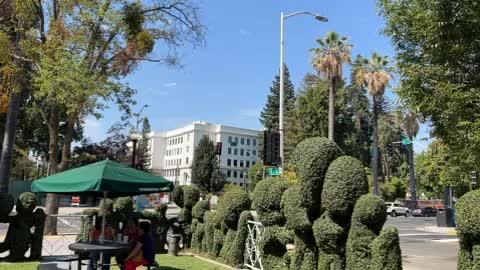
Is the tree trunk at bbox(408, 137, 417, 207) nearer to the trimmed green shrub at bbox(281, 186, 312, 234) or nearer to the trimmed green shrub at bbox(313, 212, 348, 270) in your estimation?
the trimmed green shrub at bbox(281, 186, 312, 234)

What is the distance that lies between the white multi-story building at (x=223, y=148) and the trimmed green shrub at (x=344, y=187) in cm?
10633

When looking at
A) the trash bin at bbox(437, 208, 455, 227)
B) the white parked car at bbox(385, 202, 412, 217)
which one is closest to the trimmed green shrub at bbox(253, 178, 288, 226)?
the trash bin at bbox(437, 208, 455, 227)

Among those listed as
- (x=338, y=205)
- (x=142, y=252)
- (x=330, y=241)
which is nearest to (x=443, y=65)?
(x=338, y=205)

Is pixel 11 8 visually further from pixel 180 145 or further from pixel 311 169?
pixel 180 145

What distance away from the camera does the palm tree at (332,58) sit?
127ft

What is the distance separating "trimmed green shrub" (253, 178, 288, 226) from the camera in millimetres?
9773

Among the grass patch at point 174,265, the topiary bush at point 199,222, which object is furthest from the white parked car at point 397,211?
the grass patch at point 174,265

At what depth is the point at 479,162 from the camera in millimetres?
10055

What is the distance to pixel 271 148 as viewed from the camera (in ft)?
53.4

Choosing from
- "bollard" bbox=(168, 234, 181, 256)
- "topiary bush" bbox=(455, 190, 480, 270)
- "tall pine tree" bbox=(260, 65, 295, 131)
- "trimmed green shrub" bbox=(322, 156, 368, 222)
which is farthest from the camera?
"tall pine tree" bbox=(260, 65, 295, 131)

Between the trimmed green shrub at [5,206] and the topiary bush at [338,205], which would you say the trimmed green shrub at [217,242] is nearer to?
the topiary bush at [338,205]

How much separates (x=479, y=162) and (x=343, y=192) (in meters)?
4.39

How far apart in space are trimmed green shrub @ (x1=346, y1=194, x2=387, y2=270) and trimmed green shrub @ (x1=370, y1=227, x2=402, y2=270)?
0.23 m

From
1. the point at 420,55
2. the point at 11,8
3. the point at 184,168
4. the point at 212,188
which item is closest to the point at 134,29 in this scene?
the point at 11,8
